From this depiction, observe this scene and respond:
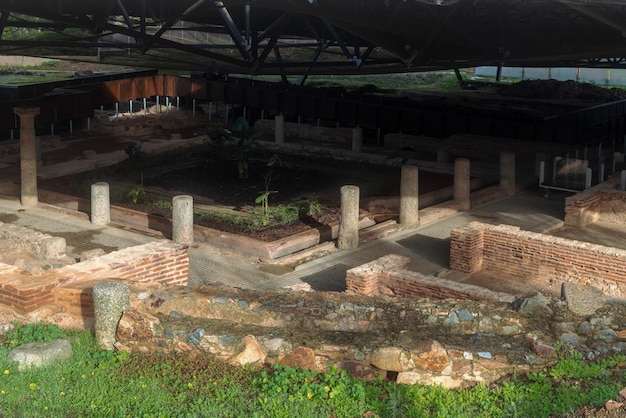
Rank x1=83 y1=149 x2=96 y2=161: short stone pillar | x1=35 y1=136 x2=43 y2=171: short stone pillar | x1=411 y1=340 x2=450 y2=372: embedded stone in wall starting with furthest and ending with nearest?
x1=83 y1=149 x2=96 y2=161: short stone pillar < x1=35 y1=136 x2=43 y2=171: short stone pillar < x1=411 y1=340 x2=450 y2=372: embedded stone in wall

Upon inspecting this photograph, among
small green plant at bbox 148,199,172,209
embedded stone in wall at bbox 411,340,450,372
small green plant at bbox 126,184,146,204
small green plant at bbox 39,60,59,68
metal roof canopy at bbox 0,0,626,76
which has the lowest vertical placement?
small green plant at bbox 148,199,172,209

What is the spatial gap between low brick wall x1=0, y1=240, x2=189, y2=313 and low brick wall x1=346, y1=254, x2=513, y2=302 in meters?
2.57

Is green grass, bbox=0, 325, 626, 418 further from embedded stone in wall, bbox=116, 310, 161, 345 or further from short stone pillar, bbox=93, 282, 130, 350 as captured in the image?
short stone pillar, bbox=93, 282, 130, 350

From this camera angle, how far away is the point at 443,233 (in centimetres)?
2027

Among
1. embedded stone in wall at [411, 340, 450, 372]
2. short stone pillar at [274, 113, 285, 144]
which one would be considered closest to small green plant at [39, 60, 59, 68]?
short stone pillar at [274, 113, 285, 144]

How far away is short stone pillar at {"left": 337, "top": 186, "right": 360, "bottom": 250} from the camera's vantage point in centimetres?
1905

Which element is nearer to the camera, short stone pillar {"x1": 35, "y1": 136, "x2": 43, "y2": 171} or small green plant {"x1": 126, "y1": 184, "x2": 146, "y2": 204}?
small green plant {"x1": 126, "y1": 184, "x2": 146, "y2": 204}

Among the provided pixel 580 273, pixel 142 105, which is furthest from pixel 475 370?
pixel 142 105

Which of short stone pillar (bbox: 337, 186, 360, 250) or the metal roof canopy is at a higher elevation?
the metal roof canopy

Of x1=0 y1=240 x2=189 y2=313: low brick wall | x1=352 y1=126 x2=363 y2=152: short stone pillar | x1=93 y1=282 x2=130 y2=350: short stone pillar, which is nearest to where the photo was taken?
x1=93 y1=282 x2=130 y2=350: short stone pillar

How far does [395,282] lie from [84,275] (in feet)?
14.9

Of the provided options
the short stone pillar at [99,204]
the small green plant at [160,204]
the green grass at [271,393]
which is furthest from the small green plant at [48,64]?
the green grass at [271,393]

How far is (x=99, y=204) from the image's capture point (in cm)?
2058

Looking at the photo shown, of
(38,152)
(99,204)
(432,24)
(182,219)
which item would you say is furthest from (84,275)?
(38,152)
